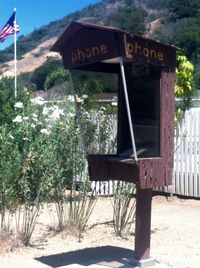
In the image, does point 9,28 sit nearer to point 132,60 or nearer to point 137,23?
point 132,60

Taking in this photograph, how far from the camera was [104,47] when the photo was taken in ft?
18.9

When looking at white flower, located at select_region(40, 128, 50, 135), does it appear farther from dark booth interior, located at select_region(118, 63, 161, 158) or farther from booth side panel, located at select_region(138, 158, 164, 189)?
booth side panel, located at select_region(138, 158, 164, 189)

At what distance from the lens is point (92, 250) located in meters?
7.02

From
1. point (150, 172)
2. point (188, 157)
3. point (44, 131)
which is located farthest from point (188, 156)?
point (150, 172)

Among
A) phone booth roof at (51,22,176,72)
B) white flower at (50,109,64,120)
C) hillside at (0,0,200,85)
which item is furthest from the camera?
hillside at (0,0,200,85)

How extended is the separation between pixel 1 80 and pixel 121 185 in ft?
19.3

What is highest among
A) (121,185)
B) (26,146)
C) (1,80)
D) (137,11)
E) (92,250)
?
(137,11)

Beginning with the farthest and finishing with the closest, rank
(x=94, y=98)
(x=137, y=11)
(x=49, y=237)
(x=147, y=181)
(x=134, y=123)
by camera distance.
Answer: (x=137, y=11)
(x=94, y=98)
(x=49, y=237)
(x=134, y=123)
(x=147, y=181)

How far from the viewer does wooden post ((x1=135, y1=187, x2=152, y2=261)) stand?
613cm

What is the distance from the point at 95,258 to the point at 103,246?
24.6 inches

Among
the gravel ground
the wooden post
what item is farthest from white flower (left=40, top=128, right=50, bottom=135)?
the wooden post

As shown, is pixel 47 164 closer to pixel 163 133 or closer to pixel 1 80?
pixel 163 133

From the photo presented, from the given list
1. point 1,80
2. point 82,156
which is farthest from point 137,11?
point 82,156

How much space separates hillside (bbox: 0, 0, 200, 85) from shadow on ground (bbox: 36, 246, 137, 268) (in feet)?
78.4
